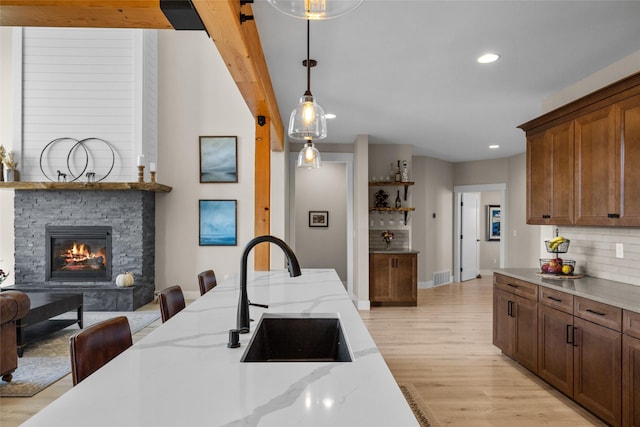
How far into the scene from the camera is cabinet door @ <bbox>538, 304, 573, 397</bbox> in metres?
2.78

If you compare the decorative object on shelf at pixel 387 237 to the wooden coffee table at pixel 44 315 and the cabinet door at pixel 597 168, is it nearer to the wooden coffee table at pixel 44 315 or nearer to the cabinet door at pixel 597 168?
the cabinet door at pixel 597 168

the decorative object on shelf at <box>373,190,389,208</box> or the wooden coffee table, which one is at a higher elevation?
the decorative object on shelf at <box>373,190,389,208</box>

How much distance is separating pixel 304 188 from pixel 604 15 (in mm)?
6166

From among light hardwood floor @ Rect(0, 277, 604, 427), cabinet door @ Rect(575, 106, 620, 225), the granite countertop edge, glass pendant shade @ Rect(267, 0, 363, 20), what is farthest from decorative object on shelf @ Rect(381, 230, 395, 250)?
glass pendant shade @ Rect(267, 0, 363, 20)

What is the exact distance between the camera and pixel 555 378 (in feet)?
9.67

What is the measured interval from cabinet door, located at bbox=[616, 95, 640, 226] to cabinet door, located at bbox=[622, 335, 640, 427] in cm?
82

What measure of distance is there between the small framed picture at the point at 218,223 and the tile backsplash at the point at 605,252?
477 cm

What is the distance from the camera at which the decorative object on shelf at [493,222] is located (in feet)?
31.4

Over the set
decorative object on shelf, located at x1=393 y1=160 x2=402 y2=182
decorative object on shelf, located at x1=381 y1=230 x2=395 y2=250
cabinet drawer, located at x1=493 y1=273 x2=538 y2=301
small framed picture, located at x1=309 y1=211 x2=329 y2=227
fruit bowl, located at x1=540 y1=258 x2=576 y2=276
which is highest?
decorative object on shelf, located at x1=393 y1=160 x2=402 y2=182

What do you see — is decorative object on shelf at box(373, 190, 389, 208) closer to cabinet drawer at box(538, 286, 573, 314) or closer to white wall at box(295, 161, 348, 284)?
white wall at box(295, 161, 348, 284)

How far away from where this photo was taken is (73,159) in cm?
593

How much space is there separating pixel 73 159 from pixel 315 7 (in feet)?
19.9

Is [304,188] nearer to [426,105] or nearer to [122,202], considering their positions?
[122,202]

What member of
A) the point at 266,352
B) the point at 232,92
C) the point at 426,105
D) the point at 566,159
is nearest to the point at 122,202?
the point at 232,92
